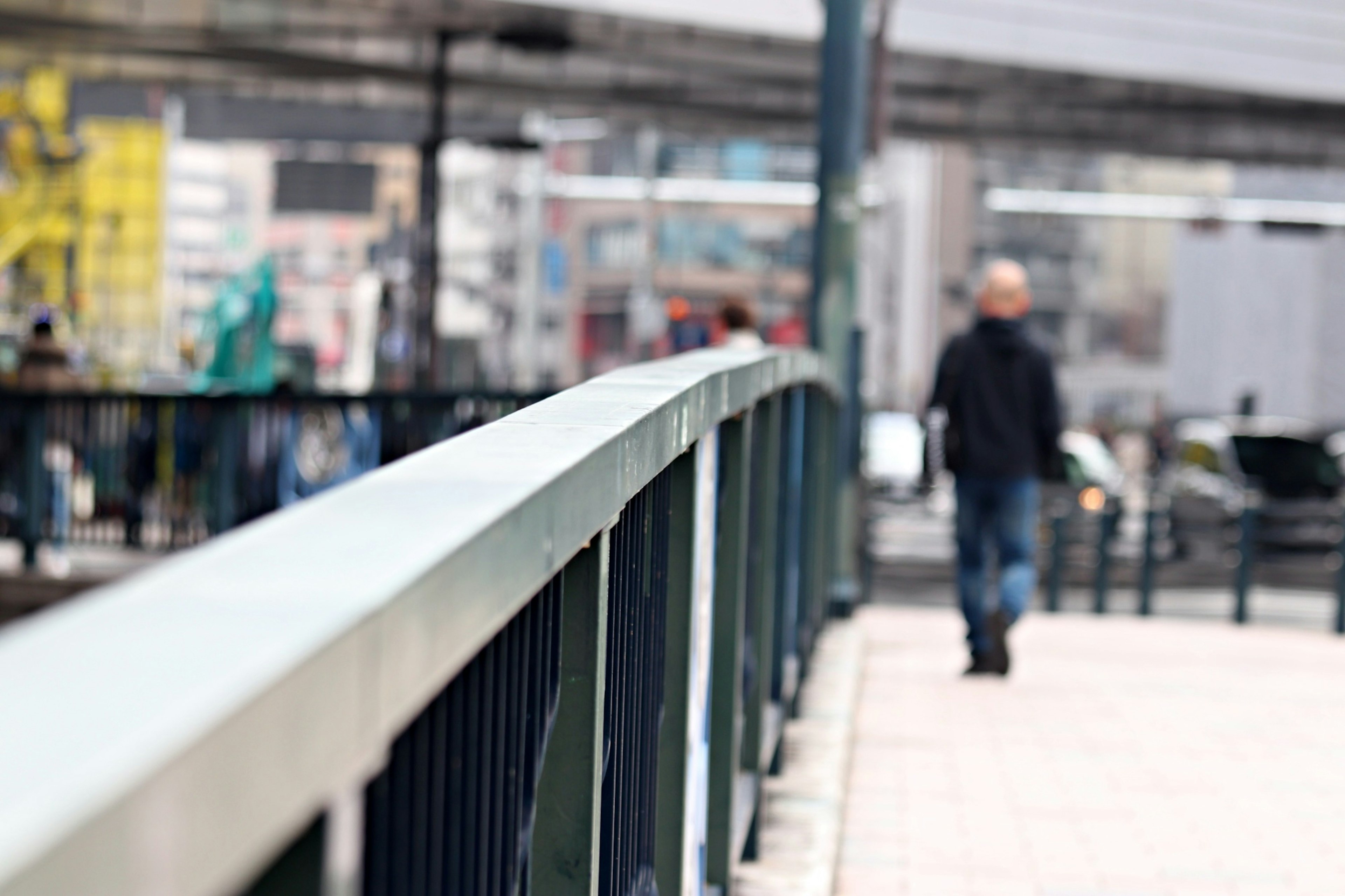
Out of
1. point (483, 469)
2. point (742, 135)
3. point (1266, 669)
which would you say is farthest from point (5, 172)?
point (483, 469)

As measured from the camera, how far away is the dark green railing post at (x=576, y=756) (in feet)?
6.31

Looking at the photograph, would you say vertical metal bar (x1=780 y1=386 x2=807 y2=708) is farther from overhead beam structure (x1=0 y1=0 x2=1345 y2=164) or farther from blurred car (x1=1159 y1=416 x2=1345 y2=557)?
blurred car (x1=1159 y1=416 x2=1345 y2=557)

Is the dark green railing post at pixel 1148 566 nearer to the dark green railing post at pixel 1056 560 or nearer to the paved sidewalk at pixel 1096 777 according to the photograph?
the dark green railing post at pixel 1056 560

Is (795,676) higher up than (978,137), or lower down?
lower down

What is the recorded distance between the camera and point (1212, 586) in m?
18.5

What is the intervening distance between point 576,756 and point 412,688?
86 centimetres

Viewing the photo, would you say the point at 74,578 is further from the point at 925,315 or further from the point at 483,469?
the point at 925,315

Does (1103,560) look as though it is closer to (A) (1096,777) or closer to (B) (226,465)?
(B) (226,465)

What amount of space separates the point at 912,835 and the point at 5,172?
1277 inches

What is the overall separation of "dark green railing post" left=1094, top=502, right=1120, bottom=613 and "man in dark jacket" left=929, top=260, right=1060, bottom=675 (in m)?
5.23

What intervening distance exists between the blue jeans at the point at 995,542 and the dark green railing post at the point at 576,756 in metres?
6.56

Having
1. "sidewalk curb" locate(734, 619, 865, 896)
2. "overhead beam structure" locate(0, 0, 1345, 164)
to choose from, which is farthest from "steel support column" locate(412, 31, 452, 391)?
"sidewalk curb" locate(734, 619, 865, 896)

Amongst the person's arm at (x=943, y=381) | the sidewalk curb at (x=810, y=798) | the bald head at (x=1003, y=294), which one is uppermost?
the bald head at (x=1003, y=294)

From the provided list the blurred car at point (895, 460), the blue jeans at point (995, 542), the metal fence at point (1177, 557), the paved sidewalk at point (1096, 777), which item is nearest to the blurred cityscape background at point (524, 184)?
the blurred car at point (895, 460)
